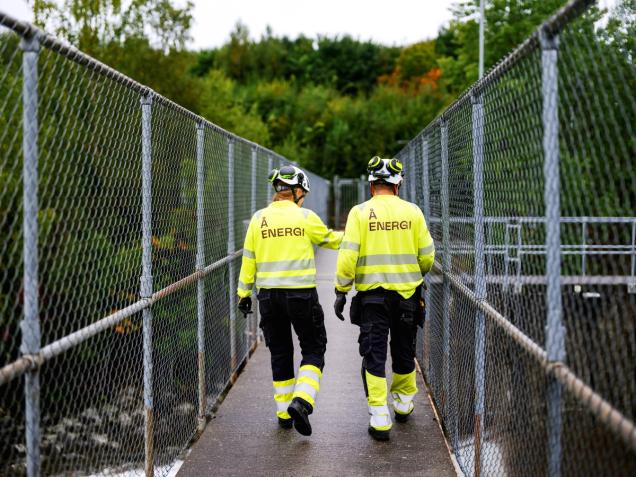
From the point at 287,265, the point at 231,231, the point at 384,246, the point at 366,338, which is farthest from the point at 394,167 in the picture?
the point at 231,231

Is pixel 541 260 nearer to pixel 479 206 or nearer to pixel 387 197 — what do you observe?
pixel 479 206

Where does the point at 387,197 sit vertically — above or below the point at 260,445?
above

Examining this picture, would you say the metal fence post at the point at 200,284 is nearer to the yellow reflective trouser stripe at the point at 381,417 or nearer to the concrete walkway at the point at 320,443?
the concrete walkway at the point at 320,443

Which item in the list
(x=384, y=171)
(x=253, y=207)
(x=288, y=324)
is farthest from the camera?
(x=253, y=207)

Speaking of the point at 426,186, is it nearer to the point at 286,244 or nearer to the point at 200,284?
the point at 286,244

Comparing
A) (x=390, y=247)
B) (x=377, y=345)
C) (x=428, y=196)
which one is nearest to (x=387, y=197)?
(x=390, y=247)

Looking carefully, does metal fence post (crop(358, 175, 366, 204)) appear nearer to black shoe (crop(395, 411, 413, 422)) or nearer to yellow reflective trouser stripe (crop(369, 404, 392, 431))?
black shoe (crop(395, 411, 413, 422))

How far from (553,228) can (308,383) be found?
3249 mm

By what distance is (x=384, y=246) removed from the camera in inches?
210

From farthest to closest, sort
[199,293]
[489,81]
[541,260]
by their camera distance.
Answer: [199,293] → [489,81] → [541,260]

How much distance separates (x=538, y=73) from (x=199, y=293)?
11.7 ft

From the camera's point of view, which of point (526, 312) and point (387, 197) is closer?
point (526, 312)

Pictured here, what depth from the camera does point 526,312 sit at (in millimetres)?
3252

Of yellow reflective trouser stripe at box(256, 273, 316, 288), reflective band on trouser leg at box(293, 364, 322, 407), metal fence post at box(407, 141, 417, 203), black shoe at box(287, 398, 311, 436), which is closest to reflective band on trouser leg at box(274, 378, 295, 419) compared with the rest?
reflective band on trouser leg at box(293, 364, 322, 407)
